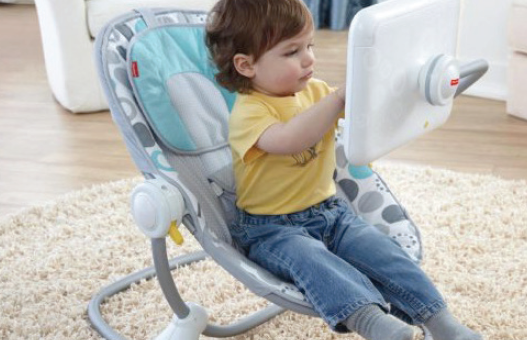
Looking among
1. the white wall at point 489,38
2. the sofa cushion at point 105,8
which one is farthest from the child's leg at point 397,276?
the white wall at point 489,38

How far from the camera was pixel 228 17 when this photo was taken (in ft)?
4.60

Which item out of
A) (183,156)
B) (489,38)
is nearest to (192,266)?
→ (183,156)

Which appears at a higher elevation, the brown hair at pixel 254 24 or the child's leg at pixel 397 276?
the brown hair at pixel 254 24

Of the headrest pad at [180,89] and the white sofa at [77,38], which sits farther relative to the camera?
the white sofa at [77,38]

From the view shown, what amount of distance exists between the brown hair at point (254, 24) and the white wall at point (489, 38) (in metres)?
2.10

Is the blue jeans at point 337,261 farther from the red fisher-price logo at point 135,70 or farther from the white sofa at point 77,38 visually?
the white sofa at point 77,38

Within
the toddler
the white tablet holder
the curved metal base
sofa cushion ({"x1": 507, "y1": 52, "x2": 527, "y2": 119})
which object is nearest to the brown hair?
the toddler

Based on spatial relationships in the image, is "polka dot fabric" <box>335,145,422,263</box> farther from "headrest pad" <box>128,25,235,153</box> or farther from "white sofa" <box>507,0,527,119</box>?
"white sofa" <box>507,0,527,119</box>

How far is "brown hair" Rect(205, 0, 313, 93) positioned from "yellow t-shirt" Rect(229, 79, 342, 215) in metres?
0.09

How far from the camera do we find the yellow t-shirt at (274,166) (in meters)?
1.42

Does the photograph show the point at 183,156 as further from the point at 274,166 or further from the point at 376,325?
the point at 376,325

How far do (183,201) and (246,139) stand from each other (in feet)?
0.53

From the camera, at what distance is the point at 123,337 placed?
1723 mm

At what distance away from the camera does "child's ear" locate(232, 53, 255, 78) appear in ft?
4.63
